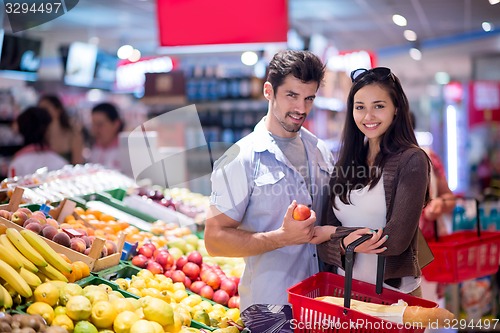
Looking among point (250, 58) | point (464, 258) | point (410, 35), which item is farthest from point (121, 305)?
point (410, 35)

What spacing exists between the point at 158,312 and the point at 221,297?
850mm

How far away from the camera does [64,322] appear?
98.1 inches

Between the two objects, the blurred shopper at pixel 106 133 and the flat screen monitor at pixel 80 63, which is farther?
the flat screen monitor at pixel 80 63

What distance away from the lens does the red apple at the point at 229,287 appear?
3.53 metres

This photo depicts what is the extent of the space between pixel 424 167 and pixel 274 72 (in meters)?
0.91

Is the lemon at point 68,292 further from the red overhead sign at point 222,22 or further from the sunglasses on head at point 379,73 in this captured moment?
the red overhead sign at point 222,22

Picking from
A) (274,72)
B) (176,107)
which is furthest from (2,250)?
(176,107)

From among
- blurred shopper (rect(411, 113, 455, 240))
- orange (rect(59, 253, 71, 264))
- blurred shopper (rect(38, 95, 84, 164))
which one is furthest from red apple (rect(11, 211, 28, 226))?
blurred shopper (rect(38, 95, 84, 164))

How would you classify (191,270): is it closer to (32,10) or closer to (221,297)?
(221,297)

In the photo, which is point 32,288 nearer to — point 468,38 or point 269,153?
point 269,153

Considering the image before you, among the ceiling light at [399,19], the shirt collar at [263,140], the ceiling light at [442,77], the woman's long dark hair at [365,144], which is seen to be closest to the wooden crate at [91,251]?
the shirt collar at [263,140]

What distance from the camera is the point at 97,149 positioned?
24.1ft

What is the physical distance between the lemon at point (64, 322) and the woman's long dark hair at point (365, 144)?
53.4 inches

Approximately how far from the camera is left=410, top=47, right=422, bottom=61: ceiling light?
17397mm
